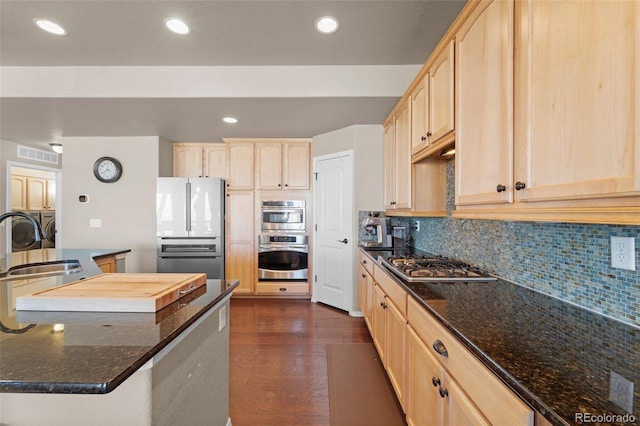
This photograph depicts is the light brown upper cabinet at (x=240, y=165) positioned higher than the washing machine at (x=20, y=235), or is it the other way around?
the light brown upper cabinet at (x=240, y=165)

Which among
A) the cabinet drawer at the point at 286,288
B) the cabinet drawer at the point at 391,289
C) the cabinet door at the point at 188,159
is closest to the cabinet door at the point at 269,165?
the cabinet door at the point at 188,159

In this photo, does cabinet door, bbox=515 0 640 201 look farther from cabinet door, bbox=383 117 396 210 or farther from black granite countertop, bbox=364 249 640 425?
cabinet door, bbox=383 117 396 210

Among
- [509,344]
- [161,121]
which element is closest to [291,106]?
[161,121]

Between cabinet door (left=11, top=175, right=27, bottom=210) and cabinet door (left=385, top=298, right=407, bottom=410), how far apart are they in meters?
6.49

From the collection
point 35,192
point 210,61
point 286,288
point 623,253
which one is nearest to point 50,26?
point 210,61

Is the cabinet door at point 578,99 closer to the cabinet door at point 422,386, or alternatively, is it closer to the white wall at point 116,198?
the cabinet door at point 422,386

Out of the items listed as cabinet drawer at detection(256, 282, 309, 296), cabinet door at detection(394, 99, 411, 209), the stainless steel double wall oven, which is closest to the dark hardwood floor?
cabinet drawer at detection(256, 282, 309, 296)

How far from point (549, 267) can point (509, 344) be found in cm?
69

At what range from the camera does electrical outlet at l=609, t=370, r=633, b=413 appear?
0.57 metres

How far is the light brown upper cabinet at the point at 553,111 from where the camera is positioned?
692 millimetres

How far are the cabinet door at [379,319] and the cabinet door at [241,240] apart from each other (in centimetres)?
218

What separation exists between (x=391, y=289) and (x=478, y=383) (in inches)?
40.7

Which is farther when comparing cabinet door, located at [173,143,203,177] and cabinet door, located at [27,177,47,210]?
cabinet door, located at [27,177,47,210]

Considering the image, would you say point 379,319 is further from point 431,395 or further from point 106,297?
point 106,297
